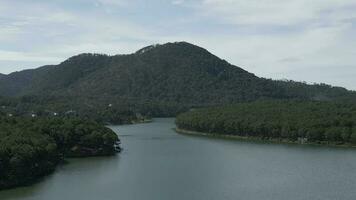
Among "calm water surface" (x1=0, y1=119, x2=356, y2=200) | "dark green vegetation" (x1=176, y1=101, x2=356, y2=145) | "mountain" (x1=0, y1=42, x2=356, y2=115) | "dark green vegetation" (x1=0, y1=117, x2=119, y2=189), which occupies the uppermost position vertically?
"mountain" (x1=0, y1=42, x2=356, y2=115)

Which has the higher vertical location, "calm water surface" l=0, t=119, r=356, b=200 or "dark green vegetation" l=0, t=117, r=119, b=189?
"dark green vegetation" l=0, t=117, r=119, b=189

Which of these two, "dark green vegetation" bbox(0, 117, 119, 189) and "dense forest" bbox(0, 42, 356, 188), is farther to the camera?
"dense forest" bbox(0, 42, 356, 188)

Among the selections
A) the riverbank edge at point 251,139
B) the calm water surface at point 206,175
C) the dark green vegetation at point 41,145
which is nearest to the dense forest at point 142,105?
the dark green vegetation at point 41,145

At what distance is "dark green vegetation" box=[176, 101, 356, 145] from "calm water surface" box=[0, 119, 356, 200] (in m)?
4.01

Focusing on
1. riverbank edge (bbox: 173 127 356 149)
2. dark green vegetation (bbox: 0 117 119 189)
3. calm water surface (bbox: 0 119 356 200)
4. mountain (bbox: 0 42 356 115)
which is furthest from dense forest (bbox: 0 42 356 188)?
calm water surface (bbox: 0 119 356 200)

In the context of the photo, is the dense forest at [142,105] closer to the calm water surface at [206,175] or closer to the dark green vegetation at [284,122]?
the dark green vegetation at [284,122]

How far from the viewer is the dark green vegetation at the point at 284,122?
189ft

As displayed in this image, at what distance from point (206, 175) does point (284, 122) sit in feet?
88.5

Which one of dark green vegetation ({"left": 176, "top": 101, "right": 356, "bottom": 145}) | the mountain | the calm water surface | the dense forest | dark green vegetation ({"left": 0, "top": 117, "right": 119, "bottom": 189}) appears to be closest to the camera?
the calm water surface

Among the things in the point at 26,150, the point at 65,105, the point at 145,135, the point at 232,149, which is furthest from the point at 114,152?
the point at 65,105

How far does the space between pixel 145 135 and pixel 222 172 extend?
31.6 meters

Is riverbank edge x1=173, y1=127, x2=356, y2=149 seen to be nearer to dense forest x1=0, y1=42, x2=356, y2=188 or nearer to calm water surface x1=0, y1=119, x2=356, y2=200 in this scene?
dense forest x1=0, y1=42, x2=356, y2=188

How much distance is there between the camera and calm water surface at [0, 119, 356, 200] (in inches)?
1220

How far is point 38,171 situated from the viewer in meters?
36.5
